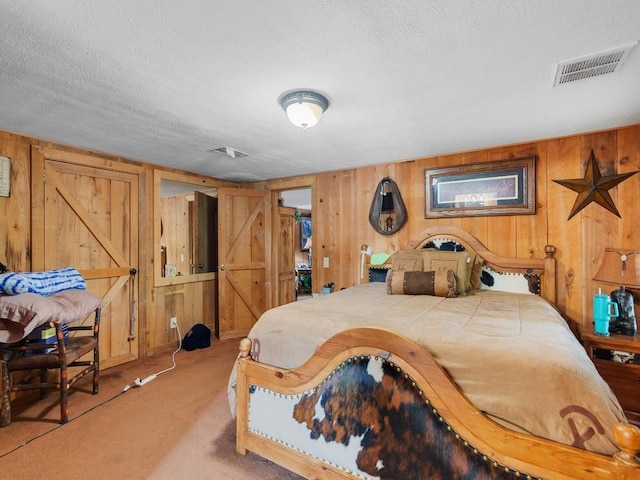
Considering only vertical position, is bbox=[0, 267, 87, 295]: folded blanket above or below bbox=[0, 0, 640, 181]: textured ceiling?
below

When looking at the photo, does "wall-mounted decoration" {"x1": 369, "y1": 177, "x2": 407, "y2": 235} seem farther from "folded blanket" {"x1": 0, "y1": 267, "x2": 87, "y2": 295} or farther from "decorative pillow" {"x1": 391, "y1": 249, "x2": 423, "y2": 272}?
Answer: "folded blanket" {"x1": 0, "y1": 267, "x2": 87, "y2": 295}

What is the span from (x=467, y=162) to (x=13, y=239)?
13.7 feet

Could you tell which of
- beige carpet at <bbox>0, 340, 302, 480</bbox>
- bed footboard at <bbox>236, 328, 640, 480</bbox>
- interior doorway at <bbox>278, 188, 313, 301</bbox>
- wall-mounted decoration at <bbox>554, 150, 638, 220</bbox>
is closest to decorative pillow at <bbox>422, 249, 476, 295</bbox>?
wall-mounted decoration at <bbox>554, 150, 638, 220</bbox>

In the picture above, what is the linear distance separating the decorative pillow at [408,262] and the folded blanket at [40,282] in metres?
2.69

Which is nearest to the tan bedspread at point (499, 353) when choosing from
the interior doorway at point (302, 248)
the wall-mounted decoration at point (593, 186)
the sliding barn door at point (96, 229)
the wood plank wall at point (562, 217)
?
the wood plank wall at point (562, 217)

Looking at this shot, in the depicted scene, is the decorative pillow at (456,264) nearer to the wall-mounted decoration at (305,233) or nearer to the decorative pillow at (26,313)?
the decorative pillow at (26,313)

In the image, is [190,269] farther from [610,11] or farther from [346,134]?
[610,11]

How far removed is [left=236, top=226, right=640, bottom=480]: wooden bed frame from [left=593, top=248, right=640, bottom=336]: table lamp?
5.82 ft

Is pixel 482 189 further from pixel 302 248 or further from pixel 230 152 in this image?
pixel 302 248

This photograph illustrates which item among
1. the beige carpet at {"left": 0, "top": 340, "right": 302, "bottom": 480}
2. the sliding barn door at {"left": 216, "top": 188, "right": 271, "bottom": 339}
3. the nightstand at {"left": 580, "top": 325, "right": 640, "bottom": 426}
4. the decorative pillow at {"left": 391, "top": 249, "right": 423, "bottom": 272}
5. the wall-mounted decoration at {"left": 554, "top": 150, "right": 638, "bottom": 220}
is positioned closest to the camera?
the beige carpet at {"left": 0, "top": 340, "right": 302, "bottom": 480}

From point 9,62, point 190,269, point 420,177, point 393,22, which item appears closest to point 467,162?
point 420,177

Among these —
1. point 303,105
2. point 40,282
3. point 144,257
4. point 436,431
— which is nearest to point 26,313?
point 40,282

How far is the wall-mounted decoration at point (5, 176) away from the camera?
8.07ft

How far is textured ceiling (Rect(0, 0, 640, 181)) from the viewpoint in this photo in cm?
122
